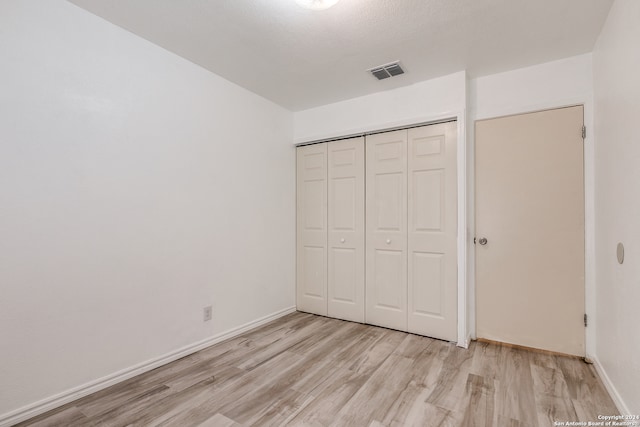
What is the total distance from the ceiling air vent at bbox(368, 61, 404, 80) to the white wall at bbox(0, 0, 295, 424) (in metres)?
1.37

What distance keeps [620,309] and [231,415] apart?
2389 millimetres

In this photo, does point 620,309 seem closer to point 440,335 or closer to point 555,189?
point 555,189

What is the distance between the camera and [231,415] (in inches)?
67.9

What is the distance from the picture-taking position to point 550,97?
2479 mm

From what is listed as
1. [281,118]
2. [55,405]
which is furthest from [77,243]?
[281,118]

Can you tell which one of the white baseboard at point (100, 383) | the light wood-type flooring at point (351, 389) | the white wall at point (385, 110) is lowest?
the light wood-type flooring at point (351, 389)

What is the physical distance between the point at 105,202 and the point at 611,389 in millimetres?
3516

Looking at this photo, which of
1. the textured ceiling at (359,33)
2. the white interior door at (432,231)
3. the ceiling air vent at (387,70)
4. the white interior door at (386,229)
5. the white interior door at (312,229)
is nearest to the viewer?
the textured ceiling at (359,33)

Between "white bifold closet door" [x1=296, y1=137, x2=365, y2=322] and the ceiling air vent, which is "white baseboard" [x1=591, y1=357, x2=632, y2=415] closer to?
"white bifold closet door" [x1=296, y1=137, x2=365, y2=322]

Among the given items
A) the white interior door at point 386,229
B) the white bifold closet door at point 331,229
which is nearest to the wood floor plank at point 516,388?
the white interior door at point 386,229

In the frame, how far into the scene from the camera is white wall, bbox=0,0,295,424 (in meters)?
1.66

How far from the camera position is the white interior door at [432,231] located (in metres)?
2.72

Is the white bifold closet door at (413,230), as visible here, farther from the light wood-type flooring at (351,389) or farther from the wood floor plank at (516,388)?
the wood floor plank at (516,388)

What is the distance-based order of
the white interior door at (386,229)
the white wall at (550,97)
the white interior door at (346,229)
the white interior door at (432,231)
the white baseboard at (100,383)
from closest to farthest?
the white baseboard at (100,383) < the white wall at (550,97) < the white interior door at (432,231) < the white interior door at (386,229) < the white interior door at (346,229)
